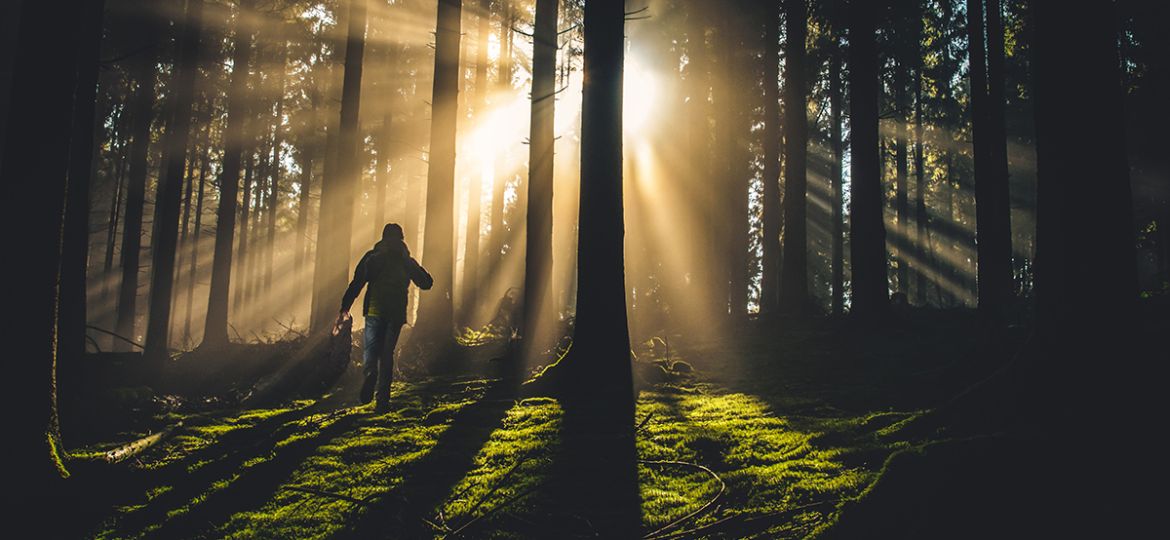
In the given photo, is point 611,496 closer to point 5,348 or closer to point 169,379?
point 5,348

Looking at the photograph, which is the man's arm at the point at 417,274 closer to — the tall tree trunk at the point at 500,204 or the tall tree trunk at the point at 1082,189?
the tall tree trunk at the point at 1082,189

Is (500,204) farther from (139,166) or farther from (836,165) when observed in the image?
(836,165)

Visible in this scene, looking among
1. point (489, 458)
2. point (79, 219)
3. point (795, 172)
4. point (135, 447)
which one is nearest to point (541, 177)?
point (795, 172)

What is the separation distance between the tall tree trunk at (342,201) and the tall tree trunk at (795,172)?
11.1 meters

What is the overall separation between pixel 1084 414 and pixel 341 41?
70.3ft

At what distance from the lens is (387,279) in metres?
7.59

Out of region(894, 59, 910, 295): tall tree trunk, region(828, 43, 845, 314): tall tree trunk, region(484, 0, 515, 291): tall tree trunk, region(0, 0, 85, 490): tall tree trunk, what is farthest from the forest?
region(894, 59, 910, 295): tall tree trunk

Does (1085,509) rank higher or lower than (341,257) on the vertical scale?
lower

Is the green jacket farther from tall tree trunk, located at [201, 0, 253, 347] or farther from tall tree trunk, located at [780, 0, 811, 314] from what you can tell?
tall tree trunk, located at [780, 0, 811, 314]

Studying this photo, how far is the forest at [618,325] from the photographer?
3.74m

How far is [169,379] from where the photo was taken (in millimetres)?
10836

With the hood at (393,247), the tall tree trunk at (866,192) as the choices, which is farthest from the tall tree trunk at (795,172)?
the hood at (393,247)

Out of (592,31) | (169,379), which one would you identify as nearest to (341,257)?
(169,379)

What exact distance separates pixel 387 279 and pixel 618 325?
2981mm
